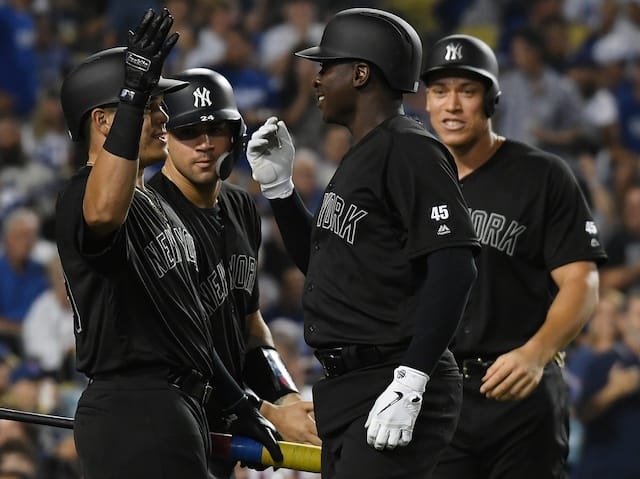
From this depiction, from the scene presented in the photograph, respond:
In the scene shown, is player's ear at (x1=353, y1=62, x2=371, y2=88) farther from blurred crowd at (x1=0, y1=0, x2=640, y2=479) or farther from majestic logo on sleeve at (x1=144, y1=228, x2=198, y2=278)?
blurred crowd at (x1=0, y1=0, x2=640, y2=479)

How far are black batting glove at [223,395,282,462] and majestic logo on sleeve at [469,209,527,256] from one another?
3.42 feet

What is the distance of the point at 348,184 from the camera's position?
3.64 m

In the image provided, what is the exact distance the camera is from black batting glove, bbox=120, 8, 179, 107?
3377 mm

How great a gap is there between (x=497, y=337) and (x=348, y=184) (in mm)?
1157

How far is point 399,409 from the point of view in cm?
→ 331

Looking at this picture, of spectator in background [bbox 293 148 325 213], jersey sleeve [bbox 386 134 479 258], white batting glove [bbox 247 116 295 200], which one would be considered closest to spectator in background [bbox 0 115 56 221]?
spectator in background [bbox 293 148 325 213]

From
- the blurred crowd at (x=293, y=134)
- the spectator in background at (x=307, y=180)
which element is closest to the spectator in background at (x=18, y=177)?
the blurred crowd at (x=293, y=134)

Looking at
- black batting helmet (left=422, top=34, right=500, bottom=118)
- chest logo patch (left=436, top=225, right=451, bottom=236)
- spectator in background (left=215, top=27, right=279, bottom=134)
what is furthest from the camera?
spectator in background (left=215, top=27, right=279, bottom=134)

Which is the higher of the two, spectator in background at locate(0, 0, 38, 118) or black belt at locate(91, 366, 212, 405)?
spectator in background at locate(0, 0, 38, 118)

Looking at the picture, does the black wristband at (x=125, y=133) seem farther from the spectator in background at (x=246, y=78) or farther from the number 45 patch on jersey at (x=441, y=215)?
the spectator in background at (x=246, y=78)

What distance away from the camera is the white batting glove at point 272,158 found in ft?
14.0

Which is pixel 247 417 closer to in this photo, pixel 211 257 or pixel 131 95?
pixel 211 257

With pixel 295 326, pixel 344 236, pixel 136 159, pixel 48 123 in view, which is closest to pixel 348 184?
pixel 344 236

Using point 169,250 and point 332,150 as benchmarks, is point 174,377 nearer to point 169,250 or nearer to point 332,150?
point 169,250
